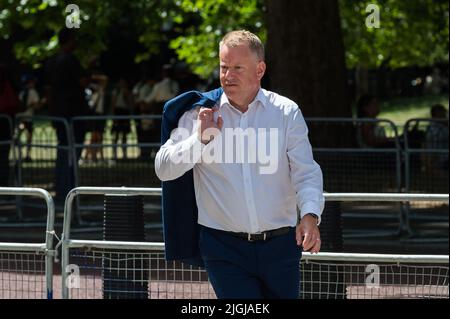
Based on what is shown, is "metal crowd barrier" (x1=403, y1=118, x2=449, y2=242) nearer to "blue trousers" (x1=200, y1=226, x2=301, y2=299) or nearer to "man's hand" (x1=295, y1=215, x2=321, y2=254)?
"blue trousers" (x1=200, y1=226, x2=301, y2=299)

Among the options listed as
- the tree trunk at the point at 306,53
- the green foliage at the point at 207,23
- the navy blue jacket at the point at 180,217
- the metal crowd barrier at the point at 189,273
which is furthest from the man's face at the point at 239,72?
the green foliage at the point at 207,23

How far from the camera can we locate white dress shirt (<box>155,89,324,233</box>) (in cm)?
585

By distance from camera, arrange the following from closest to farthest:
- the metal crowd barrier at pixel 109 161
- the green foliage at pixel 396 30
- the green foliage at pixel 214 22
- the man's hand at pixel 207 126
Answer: the man's hand at pixel 207 126, the metal crowd barrier at pixel 109 161, the green foliage at pixel 214 22, the green foliage at pixel 396 30

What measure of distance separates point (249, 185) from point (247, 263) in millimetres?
376

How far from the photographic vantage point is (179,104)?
19.5 ft

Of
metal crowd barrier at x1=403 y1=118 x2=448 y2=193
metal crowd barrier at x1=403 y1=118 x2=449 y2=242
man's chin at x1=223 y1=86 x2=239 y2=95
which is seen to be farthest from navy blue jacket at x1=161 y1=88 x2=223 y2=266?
metal crowd barrier at x1=403 y1=118 x2=448 y2=193

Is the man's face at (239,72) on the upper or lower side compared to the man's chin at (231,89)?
upper

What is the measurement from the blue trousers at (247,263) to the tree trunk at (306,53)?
37.3 feet

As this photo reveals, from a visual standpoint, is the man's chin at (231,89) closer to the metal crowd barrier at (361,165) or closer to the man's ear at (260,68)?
the man's ear at (260,68)

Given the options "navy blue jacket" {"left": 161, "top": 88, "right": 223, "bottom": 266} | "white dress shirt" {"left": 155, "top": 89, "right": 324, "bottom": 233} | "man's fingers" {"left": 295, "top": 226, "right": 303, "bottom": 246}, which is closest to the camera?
"man's fingers" {"left": 295, "top": 226, "right": 303, "bottom": 246}

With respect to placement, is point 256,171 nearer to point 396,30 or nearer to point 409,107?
point 396,30

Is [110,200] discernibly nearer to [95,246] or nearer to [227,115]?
[95,246]

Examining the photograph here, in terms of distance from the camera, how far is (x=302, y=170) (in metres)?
5.83

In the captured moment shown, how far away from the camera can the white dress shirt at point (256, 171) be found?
5848mm
